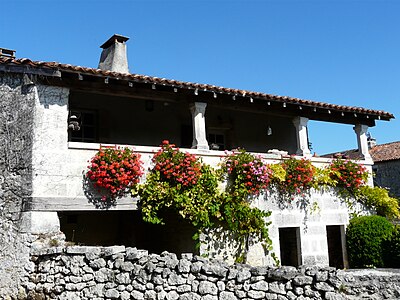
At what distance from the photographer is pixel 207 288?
7285 millimetres

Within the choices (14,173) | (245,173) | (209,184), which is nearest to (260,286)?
(209,184)

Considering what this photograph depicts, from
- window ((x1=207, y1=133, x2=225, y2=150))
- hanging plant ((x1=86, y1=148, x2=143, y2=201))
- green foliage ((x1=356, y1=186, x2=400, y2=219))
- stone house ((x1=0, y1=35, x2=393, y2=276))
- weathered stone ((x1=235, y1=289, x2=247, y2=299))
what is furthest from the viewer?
window ((x1=207, y1=133, x2=225, y2=150))

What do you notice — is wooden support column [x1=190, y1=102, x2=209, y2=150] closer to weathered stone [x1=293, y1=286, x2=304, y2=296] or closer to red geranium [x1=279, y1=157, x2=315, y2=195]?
red geranium [x1=279, y1=157, x2=315, y2=195]

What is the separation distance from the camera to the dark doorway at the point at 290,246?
11.4 m

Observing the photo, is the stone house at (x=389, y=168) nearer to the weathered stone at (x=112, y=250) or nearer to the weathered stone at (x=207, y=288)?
the weathered stone at (x=207, y=288)

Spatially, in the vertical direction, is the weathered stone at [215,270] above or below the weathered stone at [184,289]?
above

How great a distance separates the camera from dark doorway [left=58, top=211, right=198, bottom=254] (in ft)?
37.2

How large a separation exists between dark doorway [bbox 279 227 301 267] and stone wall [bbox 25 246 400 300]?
3.32 metres

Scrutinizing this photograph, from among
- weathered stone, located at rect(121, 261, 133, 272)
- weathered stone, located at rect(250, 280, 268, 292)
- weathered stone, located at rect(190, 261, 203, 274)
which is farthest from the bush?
weathered stone, located at rect(121, 261, 133, 272)

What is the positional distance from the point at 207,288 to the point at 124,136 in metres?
6.03

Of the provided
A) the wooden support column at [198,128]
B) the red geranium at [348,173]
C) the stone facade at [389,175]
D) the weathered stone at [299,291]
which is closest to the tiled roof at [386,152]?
the stone facade at [389,175]

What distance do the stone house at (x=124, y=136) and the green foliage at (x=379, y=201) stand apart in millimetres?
848

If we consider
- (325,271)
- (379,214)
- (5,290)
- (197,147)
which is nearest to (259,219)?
(197,147)

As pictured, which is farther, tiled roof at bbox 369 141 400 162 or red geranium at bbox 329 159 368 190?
tiled roof at bbox 369 141 400 162
